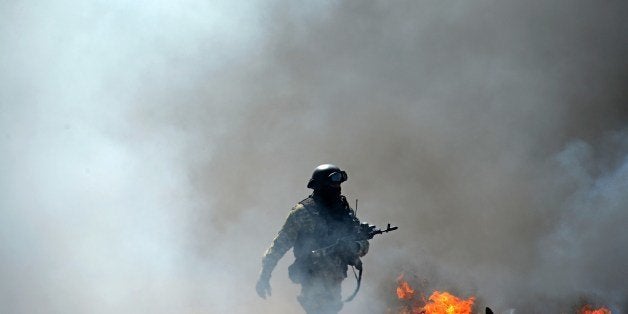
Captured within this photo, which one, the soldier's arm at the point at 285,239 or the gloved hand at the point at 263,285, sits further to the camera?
the soldier's arm at the point at 285,239

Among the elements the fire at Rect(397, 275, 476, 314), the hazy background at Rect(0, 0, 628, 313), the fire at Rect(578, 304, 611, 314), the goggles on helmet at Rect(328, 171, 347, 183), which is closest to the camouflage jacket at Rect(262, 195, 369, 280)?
the goggles on helmet at Rect(328, 171, 347, 183)

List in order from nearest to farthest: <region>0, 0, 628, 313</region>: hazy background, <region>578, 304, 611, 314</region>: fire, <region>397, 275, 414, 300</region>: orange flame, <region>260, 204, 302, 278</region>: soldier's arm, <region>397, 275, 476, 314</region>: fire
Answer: <region>260, 204, 302, 278</region>: soldier's arm, <region>578, 304, 611, 314</region>: fire, <region>397, 275, 476, 314</region>: fire, <region>0, 0, 628, 313</region>: hazy background, <region>397, 275, 414, 300</region>: orange flame

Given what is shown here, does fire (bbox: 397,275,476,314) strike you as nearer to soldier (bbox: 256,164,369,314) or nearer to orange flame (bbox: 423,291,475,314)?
orange flame (bbox: 423,291,475,314)

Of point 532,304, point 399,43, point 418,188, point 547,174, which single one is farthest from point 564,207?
point 399,43

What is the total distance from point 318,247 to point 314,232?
141mm

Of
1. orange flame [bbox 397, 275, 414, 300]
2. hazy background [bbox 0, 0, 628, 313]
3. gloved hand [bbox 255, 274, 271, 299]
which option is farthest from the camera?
orange flame [bbox 397, 275, 414, 300]

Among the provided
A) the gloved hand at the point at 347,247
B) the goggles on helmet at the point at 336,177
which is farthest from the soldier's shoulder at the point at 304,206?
the gloved hand at the point at 347,247

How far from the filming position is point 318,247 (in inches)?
223

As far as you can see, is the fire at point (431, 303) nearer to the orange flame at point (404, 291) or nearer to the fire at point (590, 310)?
the orange flame at point (404, 291)

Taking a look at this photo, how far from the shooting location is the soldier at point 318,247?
18.2 ft

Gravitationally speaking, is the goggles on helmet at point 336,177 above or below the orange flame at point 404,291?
below

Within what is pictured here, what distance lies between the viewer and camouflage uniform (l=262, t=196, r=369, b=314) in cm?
555

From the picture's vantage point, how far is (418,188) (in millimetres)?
10672

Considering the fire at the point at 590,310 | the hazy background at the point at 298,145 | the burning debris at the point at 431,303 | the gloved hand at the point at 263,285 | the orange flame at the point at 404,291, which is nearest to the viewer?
the gloved hand at the point at 263,285
